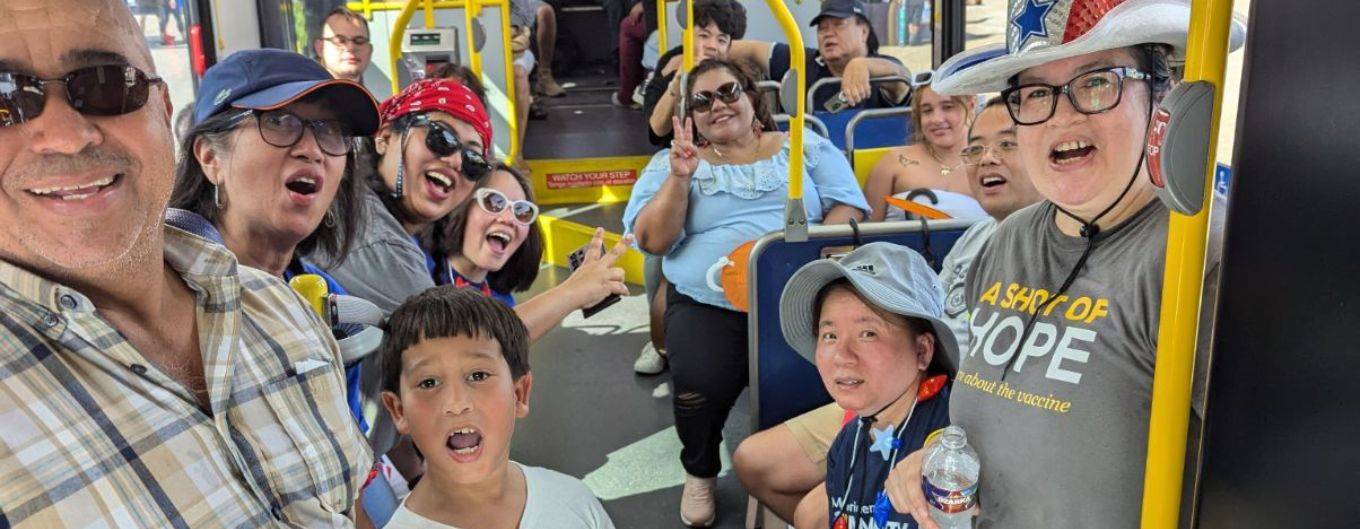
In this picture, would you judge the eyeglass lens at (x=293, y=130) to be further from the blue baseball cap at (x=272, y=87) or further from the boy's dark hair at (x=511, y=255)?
the boy's dark hair at (x=511, y=255)

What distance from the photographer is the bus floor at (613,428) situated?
3168 mm

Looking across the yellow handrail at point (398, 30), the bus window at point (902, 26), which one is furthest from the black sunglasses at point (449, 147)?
the bus window at point (902, 26)

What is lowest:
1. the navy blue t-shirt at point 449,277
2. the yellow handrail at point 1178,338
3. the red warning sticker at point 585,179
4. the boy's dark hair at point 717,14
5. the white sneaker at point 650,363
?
the white sneaker at point 650,363

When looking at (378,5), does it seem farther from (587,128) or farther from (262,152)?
(262,152)

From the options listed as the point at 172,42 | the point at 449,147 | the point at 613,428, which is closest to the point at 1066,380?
the point at 449,147

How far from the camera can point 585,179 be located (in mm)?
6902

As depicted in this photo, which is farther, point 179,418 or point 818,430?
point 818,430

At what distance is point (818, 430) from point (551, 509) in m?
0.86

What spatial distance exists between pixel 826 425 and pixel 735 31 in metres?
2.99

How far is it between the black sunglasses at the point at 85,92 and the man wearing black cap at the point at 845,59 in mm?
3626

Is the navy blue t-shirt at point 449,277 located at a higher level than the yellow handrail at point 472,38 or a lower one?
lower

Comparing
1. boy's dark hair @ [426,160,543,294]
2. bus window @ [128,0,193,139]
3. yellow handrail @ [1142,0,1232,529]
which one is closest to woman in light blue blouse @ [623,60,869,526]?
boy's dark hair @ [426,160,543,294]

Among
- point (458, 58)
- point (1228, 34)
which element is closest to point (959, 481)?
point (1228, 34)

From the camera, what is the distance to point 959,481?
1.26 m
